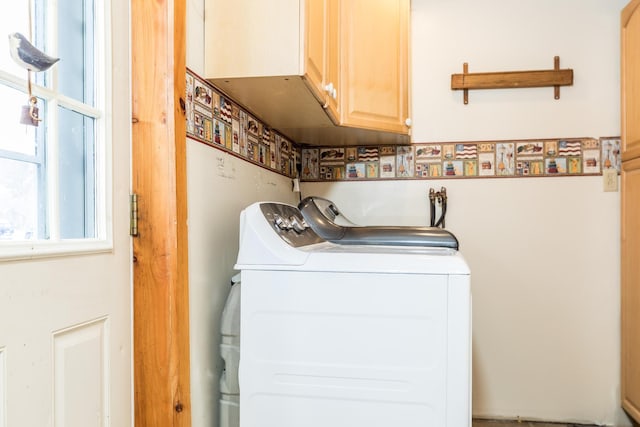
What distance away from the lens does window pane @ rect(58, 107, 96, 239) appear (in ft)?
2.91

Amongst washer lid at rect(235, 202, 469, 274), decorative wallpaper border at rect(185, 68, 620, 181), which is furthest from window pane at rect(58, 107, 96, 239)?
decorative wallpaper border at rect(185, 68, 620, 181)

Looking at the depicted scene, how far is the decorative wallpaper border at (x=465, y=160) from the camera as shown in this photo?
7.62 ft

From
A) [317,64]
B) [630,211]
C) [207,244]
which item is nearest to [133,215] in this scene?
[207,244]

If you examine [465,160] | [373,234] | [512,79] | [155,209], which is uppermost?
[512,79]

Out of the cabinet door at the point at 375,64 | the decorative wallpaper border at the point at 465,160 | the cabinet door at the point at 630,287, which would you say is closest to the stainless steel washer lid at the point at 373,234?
the cabinet door at the point at 375,64

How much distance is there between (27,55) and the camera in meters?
0.75

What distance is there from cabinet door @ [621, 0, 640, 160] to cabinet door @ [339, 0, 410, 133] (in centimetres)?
105

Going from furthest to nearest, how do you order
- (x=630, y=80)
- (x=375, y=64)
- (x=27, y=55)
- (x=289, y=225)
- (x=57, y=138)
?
1. (x=630, y=80)
2. (x=375, y=64)
3. (x=289, y=225)
4. (x=57, y=138)
5. (x=27, y=55)

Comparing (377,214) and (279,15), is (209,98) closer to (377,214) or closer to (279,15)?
(279,15)

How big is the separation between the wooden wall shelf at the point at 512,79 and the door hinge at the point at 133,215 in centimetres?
187

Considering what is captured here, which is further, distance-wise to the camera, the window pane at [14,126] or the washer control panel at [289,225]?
the washer control panel at [289,225]

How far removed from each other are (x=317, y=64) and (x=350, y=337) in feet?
2.72

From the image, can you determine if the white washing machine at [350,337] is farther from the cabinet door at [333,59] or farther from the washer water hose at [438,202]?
the washer water hose at [438,202]

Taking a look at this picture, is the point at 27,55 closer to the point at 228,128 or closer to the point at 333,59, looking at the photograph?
the point at 228,128
